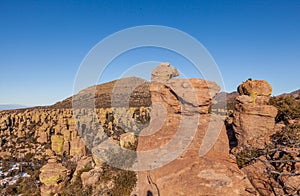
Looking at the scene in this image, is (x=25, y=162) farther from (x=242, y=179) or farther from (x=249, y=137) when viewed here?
(x=242, y=179)

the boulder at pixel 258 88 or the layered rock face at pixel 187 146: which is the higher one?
the boulder at pixel 258 88

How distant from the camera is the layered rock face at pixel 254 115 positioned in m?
13.3

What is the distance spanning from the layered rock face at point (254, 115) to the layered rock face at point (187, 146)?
279 centimetres

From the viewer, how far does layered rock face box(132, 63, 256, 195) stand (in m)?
6.48

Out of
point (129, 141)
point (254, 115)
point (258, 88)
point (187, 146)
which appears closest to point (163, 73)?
point (258, 88)

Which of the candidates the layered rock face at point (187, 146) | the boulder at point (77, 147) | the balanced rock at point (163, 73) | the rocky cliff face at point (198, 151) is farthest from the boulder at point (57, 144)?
the layered rock face at point (187, 146)

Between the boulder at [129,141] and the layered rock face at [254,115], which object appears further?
the boulder at [129,141]

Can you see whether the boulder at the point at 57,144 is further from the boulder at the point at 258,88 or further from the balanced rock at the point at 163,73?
the boulder at the point at 258,88

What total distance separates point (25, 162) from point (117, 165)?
135 ft

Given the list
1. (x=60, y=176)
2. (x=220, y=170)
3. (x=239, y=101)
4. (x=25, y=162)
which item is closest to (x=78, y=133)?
(x=25, y=162)

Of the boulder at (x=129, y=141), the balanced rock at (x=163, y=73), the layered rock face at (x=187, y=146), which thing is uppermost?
the balanced rock at (x=163, y=73)

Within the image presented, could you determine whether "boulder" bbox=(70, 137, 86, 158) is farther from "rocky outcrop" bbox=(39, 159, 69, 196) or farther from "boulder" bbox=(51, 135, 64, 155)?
"rocky outcrop" bbox=(39, 159, 69, 196)

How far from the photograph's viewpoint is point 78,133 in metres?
55.1

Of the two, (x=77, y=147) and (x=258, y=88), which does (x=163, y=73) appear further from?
(x=77, y=147)
